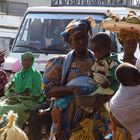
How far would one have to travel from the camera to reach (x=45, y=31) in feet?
31.2

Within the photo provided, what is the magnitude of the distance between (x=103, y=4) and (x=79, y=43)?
22.2ft

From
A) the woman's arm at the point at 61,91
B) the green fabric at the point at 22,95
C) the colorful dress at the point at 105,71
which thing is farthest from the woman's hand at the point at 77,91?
the green fabric at the point at 22,95

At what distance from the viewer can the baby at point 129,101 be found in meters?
3.42

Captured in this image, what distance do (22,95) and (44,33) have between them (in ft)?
6.60

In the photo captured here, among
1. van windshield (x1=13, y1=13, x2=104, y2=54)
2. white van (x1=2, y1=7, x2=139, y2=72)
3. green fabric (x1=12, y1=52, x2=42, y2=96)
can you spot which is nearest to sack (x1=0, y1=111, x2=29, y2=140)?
green fabric (x1=12, y1=52, x2=42, y2=96)

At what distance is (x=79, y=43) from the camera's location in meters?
4.40

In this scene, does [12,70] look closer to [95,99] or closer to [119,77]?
[95,99]

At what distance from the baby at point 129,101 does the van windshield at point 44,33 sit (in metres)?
5.49

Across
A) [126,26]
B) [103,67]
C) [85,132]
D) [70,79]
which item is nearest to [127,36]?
[126,26]

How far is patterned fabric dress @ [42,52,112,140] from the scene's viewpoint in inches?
173

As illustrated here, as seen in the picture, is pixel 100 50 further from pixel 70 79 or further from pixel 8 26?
pixel 8 26

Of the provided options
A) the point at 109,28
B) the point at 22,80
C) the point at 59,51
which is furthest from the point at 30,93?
the point at 109,28

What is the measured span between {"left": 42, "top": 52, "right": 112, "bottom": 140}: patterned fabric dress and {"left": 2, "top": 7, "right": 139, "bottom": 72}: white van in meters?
4.41

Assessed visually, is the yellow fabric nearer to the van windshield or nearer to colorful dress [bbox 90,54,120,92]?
colorful dress [bbox 90,54,120,92]
